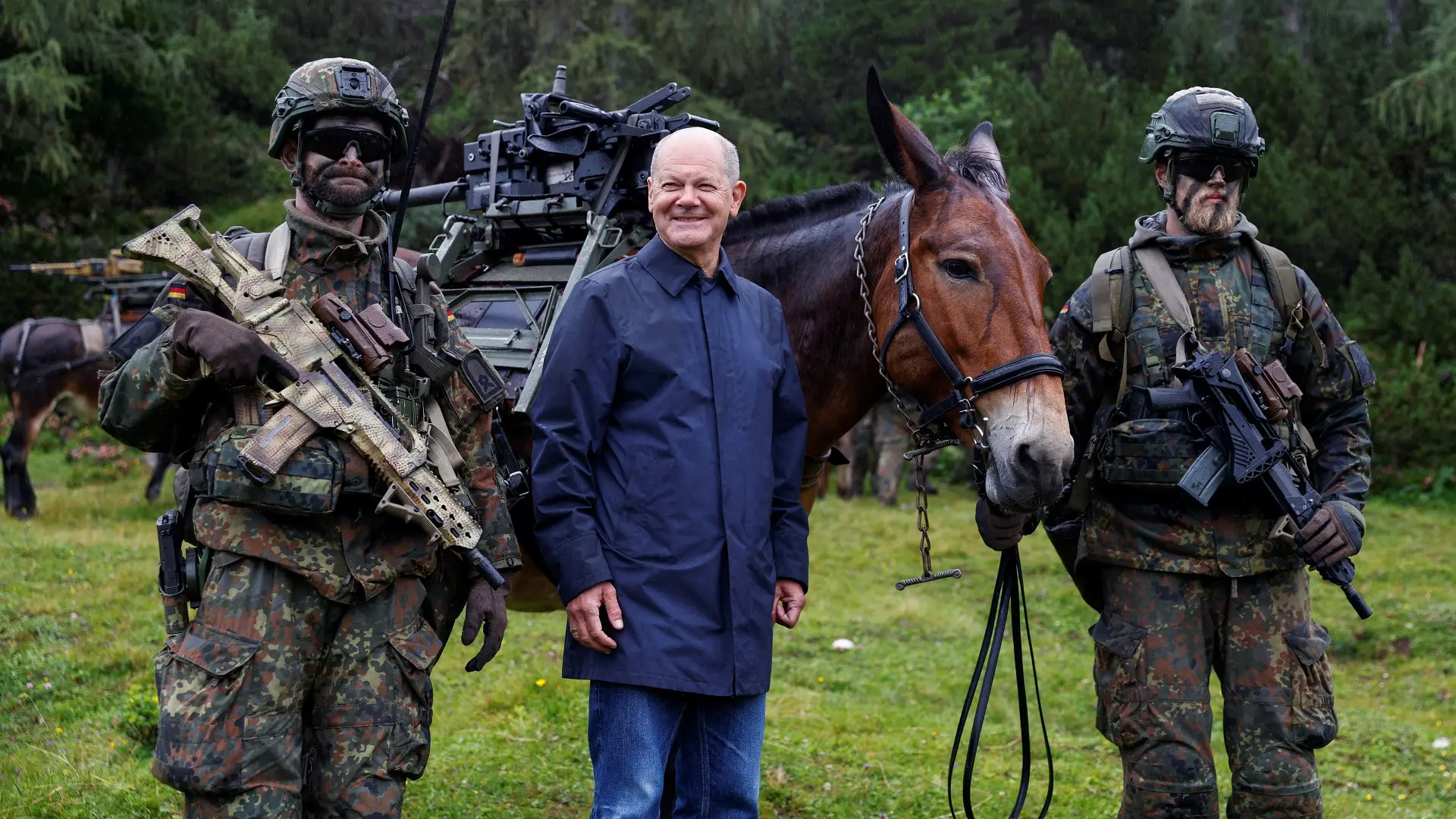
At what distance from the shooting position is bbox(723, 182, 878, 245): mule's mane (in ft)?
13.6

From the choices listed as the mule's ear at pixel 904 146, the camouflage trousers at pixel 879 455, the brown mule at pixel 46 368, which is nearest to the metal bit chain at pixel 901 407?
the mule's ear at pixel 904 146

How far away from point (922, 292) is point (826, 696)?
12.5ft

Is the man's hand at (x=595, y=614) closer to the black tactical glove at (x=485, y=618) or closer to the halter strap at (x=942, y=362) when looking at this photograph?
the black tactical glove at (x=485, y=618)

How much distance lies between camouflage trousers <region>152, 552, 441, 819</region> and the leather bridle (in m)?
1.50

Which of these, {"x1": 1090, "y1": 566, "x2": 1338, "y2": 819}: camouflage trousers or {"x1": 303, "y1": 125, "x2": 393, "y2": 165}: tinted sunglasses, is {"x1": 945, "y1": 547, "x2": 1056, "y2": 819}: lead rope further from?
{"x1": 303, "y1": 125, "x2": 393, "y2": 165}: tinted sunglasses

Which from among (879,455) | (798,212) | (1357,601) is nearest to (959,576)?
(1357,601)

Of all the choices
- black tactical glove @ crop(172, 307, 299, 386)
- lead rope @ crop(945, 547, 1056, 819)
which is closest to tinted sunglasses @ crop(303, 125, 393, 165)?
black tactical glove @ crop(172, 307, 299, 386)

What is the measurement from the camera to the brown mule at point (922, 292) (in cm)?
333

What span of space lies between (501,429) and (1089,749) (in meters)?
3.85

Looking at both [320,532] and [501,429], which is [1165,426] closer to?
[501,429]

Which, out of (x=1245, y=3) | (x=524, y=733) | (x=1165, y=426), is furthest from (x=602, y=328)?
(x=1245, y=3)

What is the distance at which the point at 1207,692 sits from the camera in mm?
3844

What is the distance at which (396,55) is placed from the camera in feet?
76.2

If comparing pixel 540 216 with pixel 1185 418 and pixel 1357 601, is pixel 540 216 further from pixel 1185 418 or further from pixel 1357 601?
pixel 1357 601
